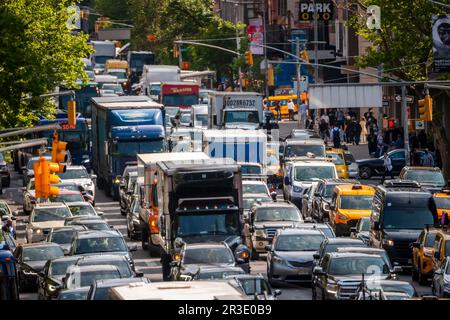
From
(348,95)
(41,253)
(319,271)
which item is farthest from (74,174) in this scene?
(319,271)

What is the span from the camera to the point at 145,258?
45.3 m

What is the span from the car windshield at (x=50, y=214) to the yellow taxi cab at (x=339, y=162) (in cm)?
1646

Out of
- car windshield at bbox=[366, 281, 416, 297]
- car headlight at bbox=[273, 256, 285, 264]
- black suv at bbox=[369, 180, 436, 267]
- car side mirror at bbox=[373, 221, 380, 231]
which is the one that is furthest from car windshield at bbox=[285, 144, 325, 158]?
car windshield at bbox=[366, 281, 416, 297]

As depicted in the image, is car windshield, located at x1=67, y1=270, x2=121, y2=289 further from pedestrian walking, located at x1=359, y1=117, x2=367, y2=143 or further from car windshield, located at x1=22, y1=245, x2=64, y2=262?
pedestrian walking, located at x1=359, y1=117, x2=367, y2=143

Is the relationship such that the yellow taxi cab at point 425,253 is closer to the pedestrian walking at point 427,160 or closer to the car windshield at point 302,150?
the car windshield at point 302,150

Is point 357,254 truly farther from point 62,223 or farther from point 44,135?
point 44,135

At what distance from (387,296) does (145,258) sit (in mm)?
18043

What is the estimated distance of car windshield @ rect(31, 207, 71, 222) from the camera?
47.1 metres

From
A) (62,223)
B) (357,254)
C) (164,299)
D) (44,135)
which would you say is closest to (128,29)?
(44,135)

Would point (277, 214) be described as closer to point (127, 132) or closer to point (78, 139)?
point (127, 132)

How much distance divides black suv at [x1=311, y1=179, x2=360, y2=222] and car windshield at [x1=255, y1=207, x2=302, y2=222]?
4334 mm

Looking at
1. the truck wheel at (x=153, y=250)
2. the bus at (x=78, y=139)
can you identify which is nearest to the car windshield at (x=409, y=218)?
the truck wheel at (x=153, y=250)

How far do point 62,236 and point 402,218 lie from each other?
356 inches

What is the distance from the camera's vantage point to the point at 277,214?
44844 mm
